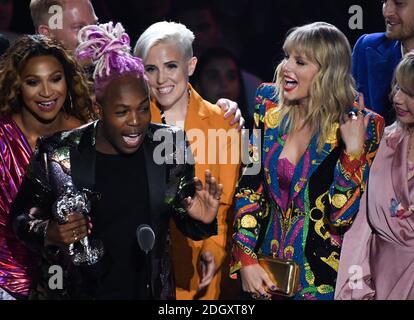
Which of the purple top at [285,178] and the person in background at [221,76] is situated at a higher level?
the person in background at [221,76]

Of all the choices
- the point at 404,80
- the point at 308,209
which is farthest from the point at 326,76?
the point at 308,209

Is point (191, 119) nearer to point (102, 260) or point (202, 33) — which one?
point (102, 260)

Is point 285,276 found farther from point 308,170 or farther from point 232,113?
point 232,113

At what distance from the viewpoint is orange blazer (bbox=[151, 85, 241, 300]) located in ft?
11.3

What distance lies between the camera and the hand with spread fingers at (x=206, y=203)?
2844 millimetres

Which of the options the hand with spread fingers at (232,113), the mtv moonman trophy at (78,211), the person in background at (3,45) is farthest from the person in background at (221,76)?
the mtv moonman trophy at (78,211)

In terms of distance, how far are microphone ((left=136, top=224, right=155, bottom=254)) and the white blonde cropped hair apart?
927mm

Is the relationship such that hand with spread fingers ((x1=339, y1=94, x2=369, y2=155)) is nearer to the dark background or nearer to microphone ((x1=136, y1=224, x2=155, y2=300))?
microphone ((x1=136, y1=224, x2=155, y2=300))

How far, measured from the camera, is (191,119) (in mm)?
3471

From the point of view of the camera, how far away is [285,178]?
121 inches

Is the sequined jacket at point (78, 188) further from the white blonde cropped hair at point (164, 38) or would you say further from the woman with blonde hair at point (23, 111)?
the white blonde cropped hair at point (164, 38)

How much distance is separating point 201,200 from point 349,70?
714 mm

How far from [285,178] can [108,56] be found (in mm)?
725

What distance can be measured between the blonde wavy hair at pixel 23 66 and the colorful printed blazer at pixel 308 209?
0.64 meters
